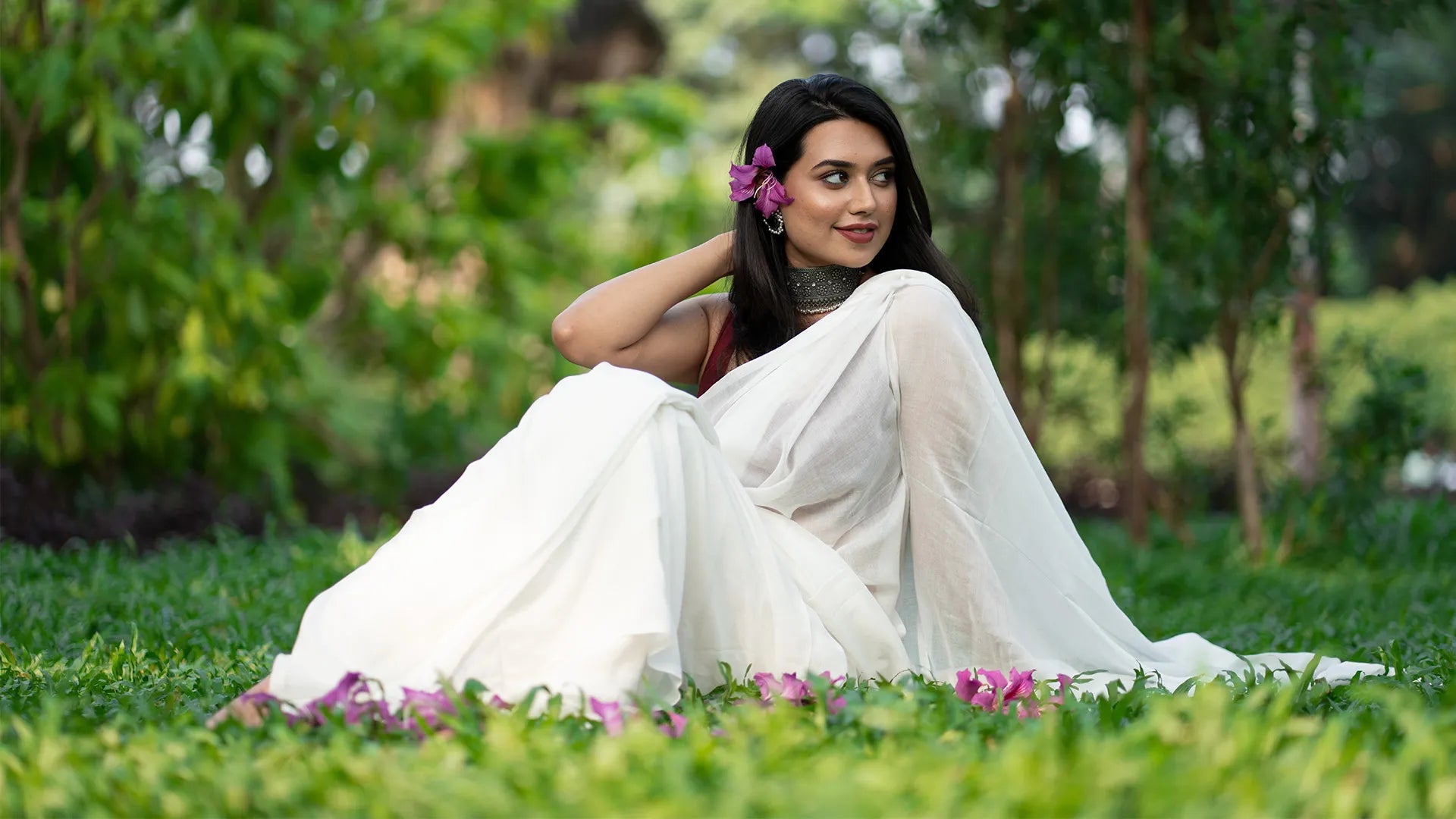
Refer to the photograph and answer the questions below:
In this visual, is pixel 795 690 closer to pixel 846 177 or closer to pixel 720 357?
pixel 720 357

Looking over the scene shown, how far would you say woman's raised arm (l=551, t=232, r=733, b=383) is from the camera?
3023mm

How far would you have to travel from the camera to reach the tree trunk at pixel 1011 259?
21.7 feet

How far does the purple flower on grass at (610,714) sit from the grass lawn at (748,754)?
1.1 inches

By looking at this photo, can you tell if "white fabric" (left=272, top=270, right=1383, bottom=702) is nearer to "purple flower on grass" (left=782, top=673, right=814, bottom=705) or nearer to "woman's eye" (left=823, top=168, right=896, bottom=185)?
"purple flower on grass" (left=782, top=673, right=814, bottom=705)

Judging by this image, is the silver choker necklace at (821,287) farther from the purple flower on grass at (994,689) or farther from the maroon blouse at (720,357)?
the purple flower on grass at (994,689)

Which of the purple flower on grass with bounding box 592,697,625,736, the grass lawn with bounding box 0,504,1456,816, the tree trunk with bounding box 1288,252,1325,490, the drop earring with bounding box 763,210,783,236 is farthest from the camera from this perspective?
the tree trunk with bounding box 1288,252,1325,490

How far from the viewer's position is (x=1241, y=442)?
566 cm

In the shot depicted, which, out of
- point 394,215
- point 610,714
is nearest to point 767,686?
point 610,714

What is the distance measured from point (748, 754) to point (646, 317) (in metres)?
1.37

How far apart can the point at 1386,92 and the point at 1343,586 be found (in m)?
17.7

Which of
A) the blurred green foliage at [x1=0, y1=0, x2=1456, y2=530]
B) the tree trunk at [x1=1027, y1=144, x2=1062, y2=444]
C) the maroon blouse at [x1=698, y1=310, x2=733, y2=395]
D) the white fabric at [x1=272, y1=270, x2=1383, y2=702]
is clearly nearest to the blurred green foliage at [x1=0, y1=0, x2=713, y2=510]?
the blurred green foliage at [x1=0, y1=0, x2=1456, y2=530]

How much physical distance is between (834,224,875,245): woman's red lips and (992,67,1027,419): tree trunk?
3.63 meters

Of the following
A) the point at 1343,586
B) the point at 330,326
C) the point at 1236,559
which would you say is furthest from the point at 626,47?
the point at 1343,586

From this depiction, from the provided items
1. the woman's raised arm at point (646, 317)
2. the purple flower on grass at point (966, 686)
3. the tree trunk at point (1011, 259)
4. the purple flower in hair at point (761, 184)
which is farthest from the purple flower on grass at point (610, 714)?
the tree trunk at point (1011, 259)
